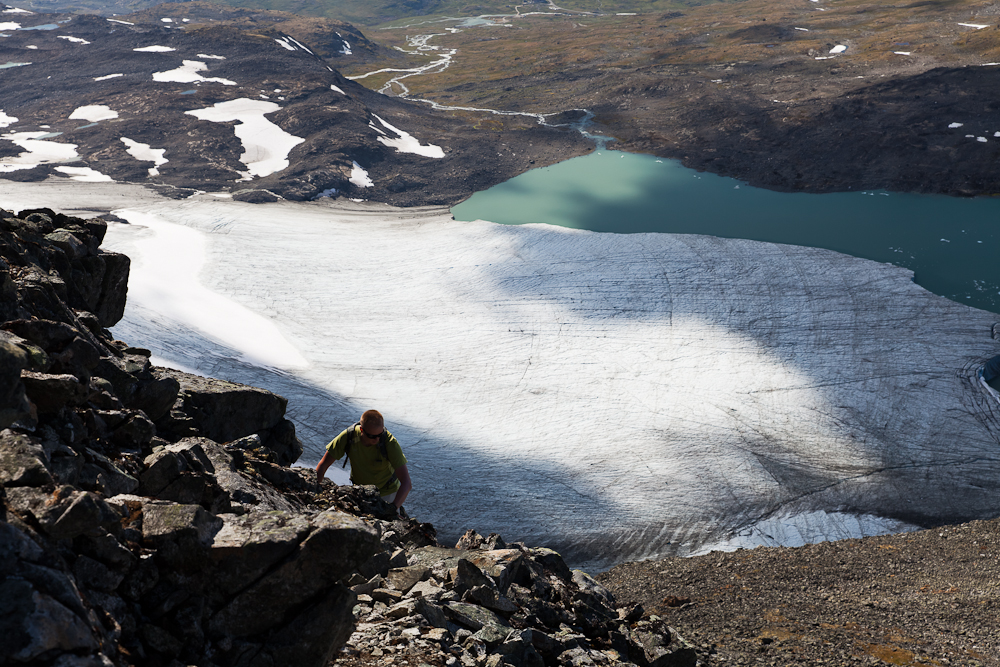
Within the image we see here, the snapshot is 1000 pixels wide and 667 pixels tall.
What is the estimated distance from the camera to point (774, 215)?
33719mm

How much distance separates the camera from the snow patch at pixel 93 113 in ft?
132

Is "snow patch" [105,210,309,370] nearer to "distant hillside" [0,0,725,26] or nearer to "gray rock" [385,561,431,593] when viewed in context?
"gray rock" [385,561,431,593]

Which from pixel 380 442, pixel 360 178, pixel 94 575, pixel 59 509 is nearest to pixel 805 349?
pixel 380 442

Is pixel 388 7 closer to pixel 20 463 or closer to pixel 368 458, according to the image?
pixel 368 458

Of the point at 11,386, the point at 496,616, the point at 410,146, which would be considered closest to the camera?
the point at 11,386

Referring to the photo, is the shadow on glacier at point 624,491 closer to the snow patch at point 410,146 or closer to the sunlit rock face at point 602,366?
the sunlit rock face at point 602,366

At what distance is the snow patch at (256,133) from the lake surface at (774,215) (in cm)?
1105

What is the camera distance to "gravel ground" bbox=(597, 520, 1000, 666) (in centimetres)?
971

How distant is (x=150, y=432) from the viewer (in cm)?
834

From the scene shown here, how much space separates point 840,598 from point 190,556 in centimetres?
1073

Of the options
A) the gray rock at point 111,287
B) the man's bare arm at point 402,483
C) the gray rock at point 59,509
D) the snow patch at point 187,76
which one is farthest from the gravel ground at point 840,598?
the snow patch at point 187,76

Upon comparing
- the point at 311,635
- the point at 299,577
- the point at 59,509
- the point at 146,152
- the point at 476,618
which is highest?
the point at 59,509

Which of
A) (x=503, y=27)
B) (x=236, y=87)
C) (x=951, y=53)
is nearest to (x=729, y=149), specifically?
(x=951, y=53)

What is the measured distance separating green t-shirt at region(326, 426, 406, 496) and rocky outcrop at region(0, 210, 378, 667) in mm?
1535
